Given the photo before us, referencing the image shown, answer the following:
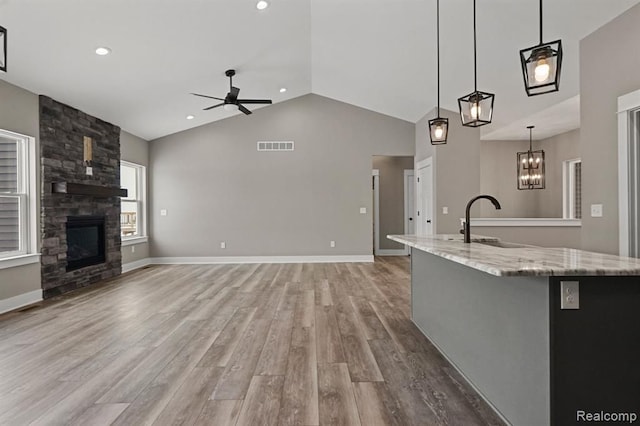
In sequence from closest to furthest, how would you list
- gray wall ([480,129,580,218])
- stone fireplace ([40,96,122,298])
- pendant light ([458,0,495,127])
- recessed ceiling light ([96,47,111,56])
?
pendant light ([458,0,495,127]) < recessed ceiling light ([96,47,111,56]) < stone fireplace ([40,96,122,298]) < gray wall ([480,129,580,218])

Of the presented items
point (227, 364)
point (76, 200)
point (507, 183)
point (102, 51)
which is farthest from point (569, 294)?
point (507, 183)

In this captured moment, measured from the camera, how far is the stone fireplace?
16.3ft

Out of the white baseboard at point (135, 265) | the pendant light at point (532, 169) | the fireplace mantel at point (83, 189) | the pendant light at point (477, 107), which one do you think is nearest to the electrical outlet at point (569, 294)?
the pendant light at point (477, 107)

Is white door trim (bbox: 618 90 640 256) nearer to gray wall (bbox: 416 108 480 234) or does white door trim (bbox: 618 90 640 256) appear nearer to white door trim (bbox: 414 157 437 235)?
gray wall (bbox: 416 108 480 234)

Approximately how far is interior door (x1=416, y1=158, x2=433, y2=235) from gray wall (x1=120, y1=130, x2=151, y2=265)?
584cm

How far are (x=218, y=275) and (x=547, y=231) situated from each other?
530 centimetres

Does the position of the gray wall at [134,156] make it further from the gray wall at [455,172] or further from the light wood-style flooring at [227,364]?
the gray wall at [455,172]

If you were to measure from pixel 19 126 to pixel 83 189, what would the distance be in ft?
3.75

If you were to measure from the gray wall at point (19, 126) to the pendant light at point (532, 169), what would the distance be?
8257mm

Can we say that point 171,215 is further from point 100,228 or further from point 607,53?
point 607,53

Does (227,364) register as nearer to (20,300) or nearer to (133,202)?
(20,300)

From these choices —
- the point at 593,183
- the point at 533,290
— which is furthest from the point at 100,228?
the point at 593,183

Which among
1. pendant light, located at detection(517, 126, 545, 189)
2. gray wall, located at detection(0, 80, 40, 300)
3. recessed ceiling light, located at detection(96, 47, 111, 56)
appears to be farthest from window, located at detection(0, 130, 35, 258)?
pendant light, located at detection(517, 126, 545, 189)

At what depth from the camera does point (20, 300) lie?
451cm
